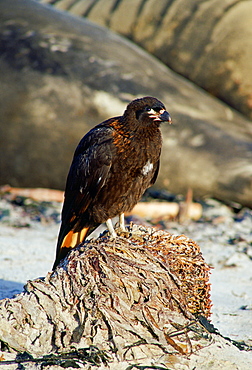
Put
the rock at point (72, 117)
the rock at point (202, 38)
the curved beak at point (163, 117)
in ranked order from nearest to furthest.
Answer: the curved beak at point (163, 117) → the rock at point (72, 117) → the rock at point (202, 38)

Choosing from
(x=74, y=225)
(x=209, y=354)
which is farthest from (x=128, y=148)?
(x=209, y=354)

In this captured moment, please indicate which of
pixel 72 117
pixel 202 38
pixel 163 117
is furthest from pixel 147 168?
pixel 202 38

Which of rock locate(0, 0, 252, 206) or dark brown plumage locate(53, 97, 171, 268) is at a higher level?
rock locate(0, 0, 252, 206)

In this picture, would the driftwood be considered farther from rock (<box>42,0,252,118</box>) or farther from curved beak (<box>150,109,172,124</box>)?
rock (<box>42,0,252,118</box>)

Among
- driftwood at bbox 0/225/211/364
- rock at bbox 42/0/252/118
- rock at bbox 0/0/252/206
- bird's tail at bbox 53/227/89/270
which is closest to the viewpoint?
driftwood at bbox 0/225/211/364

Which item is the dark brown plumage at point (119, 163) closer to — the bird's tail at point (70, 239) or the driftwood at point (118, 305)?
the bird's tail at point (70, 239)

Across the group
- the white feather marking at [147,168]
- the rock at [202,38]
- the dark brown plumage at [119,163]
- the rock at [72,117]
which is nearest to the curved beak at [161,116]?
the dark brown plumage at [119,163]

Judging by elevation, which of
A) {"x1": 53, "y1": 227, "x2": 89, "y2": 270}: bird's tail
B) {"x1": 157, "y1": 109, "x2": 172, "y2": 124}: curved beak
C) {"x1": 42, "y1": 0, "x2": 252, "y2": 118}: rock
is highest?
{"x1": 42, "y1": 0, "x2": 252, "y2": 118}: rock

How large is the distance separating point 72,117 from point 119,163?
12.6 feet

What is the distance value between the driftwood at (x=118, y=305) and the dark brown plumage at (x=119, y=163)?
0.59 metres

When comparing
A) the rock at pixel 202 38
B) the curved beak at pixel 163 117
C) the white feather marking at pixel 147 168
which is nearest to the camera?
the curved beak at pixel 163 117

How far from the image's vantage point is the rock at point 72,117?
24.2ft

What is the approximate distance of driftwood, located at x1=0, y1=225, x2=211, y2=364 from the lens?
277 cm

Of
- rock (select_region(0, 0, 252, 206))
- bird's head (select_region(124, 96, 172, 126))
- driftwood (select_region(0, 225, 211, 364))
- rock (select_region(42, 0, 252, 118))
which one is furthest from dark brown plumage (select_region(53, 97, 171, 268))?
rock (select_region(42, 0, 252, 118))
